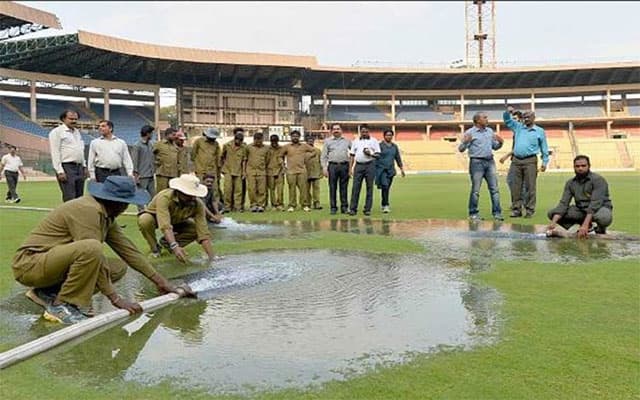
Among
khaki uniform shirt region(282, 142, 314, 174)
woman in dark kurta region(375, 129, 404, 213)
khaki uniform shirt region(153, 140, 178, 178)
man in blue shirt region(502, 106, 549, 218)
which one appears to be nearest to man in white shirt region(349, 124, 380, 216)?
woman in dark kurta region(375, 129, 404, 213)

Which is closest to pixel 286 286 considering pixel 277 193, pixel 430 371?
pixel 430 371

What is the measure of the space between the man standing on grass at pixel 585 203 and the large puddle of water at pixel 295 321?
91cm

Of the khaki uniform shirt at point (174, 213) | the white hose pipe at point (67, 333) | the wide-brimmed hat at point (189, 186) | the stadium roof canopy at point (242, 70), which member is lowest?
the white hose pipe at point (67, 333)

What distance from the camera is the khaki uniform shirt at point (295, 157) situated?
45.5 ft

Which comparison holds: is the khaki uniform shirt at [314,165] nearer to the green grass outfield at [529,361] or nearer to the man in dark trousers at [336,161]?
the man in dark trousers at [336,161]

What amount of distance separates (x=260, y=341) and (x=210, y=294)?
152cm

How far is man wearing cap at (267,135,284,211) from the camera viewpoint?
45.4 feet

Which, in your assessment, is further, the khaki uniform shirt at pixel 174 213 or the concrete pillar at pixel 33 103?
the concrete pillar at pixel 33 103

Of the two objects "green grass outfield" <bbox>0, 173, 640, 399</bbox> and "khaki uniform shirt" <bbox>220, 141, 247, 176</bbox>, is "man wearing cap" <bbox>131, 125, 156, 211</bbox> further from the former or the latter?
"green grass outfield" <bbox>0, 173, 640, 399</bbox>

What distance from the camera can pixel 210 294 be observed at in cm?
545

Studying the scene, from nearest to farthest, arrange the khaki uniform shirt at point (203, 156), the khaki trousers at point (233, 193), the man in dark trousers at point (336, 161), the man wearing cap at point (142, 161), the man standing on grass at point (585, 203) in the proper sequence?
the man standing on grass at point (585, 203) → the man wearing cap at point (142, 161) → the khaki uniform shirt at point (203, 156) → the man in dark trousers at point (336, 161) → the khaki trousers at point (233, 193)

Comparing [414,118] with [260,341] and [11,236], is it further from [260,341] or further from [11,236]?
[260,341]

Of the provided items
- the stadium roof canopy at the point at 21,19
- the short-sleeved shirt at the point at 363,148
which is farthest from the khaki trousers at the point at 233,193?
the stadium roof canopy at the point at 21,19

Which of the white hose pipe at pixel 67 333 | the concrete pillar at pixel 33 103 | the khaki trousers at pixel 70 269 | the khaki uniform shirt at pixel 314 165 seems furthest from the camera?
the concrete pillar at pixel 33 103
